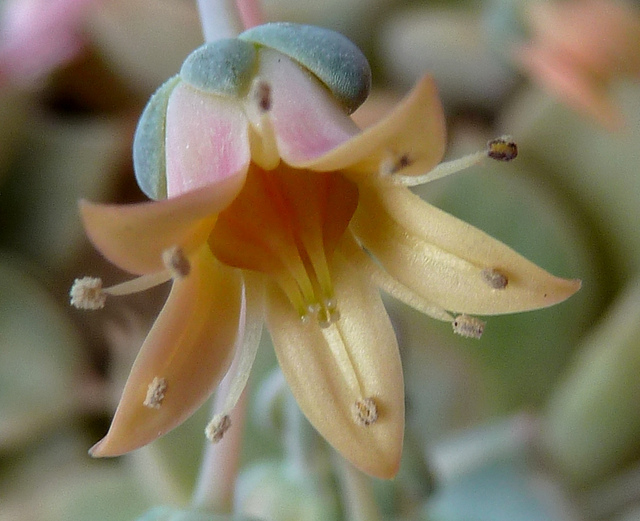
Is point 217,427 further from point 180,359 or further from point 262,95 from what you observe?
point 262,95

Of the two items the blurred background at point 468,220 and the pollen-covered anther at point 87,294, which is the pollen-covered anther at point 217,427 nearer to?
the pollen-covered anther at point 87,294

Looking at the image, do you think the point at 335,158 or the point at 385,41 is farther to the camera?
the point at 385,41

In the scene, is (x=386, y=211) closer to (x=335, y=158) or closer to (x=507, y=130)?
(x=335, y=158)

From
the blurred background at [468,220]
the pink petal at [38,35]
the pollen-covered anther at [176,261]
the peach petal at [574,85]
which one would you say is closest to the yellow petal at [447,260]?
the pollen-covered anther at [176,261]

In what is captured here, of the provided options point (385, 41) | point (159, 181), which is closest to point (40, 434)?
point (159, 181)

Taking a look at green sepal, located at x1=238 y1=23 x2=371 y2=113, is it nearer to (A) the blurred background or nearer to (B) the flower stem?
(B) the flower stem

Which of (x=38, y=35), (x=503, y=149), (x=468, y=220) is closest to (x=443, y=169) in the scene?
(x=503, y=149)
